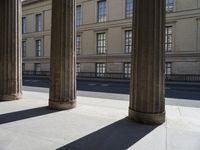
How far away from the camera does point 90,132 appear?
5.83m

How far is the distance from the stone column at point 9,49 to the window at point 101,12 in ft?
93.4

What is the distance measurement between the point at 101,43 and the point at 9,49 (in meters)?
28.0

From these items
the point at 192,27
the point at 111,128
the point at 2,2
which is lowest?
the point at 111,128

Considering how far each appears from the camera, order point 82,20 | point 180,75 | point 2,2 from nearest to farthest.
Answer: point 2,2 → point 180,75 → point 82,20

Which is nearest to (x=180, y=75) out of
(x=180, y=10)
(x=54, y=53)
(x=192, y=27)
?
(x=192, y=27)

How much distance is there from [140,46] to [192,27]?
26327mm

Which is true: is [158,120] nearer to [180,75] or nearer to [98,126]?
[98,126]

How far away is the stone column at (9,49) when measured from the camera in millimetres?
10602

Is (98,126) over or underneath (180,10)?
underneath

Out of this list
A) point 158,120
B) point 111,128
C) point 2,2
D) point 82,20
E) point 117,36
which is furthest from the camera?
point 82,20

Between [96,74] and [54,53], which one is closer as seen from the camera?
[54,53]

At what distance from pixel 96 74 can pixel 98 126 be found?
30.7 m

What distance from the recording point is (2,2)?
1056 centimetres

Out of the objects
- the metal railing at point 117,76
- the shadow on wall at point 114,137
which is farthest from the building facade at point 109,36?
the shadow on wall at point 114,137
